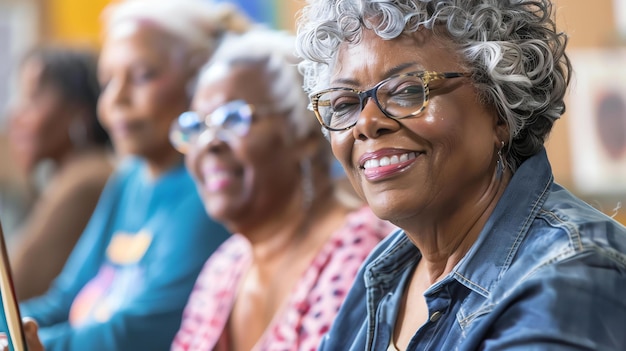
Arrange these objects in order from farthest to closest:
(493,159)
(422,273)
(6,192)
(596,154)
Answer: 1. (6,192)
2. (596,154)
3. (422,273)
4. (493,159)

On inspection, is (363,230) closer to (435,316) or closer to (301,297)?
(301,297)

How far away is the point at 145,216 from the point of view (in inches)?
99.2

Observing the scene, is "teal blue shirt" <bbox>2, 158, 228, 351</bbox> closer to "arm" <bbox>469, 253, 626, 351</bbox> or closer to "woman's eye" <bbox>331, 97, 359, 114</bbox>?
"woman's eye" <bbox>331, 97, 359, 114</bbox>

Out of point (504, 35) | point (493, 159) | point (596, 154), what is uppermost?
point (504, 35)

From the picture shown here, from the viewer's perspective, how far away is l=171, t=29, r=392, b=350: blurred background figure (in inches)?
75.4

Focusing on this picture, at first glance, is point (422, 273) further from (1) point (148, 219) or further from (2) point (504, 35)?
(1) point (148, 219)

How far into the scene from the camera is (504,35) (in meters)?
1.17

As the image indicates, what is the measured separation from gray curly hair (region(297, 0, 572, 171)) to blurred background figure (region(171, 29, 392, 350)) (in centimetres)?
68

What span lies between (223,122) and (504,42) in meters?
0.87

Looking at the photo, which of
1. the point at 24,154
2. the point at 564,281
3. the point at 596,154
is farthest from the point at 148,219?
the point at 596,154

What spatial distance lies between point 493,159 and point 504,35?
0.52 ft

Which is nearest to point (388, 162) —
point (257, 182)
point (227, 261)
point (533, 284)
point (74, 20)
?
point (533, 284)

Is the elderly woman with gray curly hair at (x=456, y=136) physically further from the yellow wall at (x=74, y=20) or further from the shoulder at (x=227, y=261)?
the yellow wall at (x=74, y=20)

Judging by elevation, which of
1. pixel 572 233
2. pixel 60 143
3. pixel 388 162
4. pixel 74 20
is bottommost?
pixel 572 233
